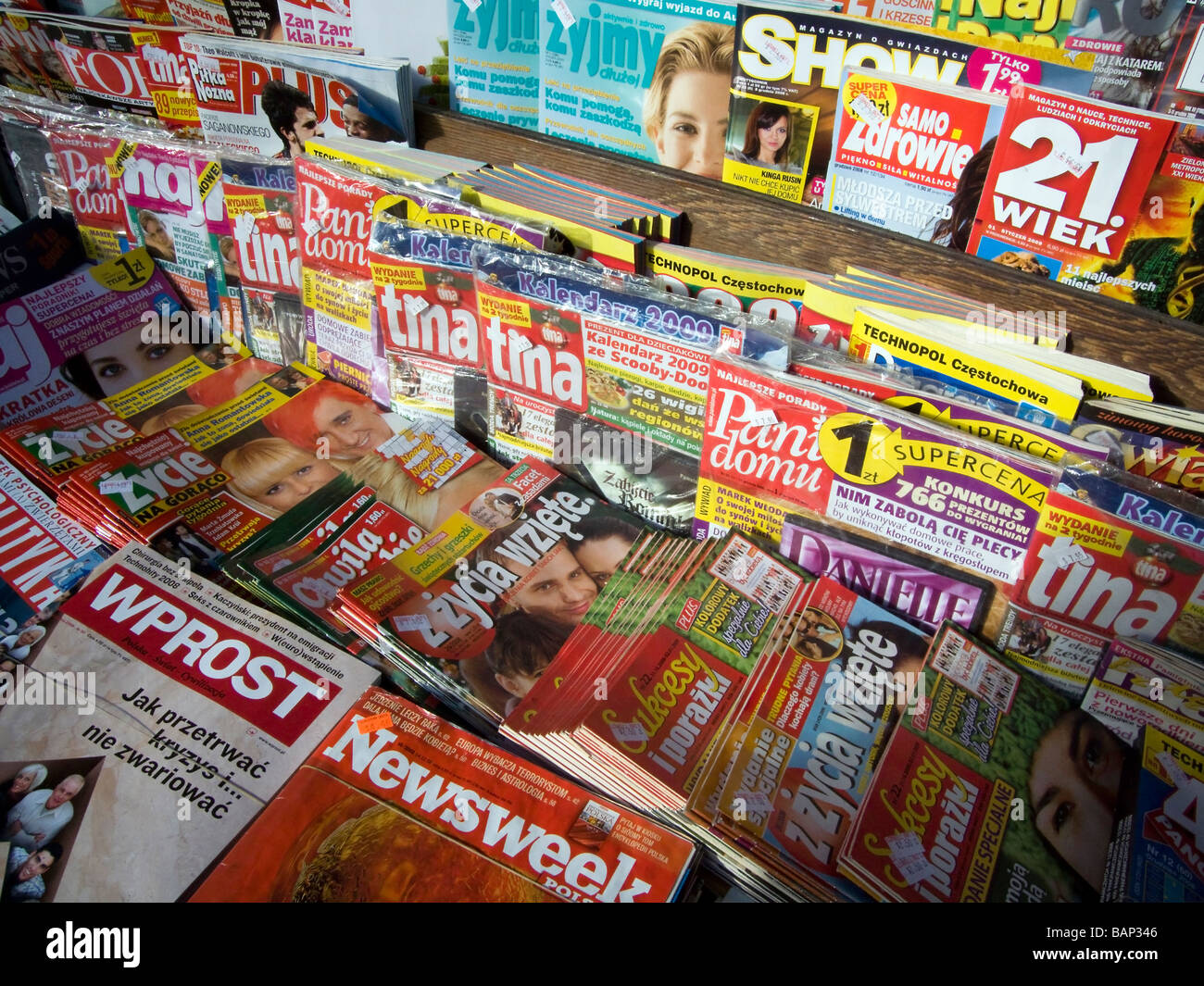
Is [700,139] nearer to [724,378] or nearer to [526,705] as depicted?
[724,378]

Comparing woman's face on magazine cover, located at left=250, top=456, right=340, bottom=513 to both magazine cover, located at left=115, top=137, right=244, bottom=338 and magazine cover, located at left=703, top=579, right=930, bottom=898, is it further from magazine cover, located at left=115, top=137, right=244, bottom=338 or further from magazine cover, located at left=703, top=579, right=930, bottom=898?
magazine cover, located at left=703, top=579, right=930, bottom=898

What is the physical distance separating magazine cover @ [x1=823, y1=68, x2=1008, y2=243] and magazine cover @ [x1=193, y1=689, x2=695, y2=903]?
3.54ft

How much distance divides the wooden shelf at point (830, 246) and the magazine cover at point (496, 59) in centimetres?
4

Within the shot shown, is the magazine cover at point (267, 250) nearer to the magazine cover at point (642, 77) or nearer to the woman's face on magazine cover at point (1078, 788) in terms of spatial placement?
the magazine cover at point (642, 77)

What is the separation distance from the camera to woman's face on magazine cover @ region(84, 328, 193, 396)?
1.96 metres

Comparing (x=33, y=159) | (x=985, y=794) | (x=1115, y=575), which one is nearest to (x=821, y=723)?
(x=985, y=794)

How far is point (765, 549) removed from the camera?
4.75 feet

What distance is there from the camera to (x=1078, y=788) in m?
1.17

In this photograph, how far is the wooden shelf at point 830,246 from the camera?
3.92 feet

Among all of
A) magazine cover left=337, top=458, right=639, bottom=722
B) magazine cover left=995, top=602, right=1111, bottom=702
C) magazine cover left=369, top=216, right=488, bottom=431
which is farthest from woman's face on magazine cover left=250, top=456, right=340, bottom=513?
magazine cover left=995, top=602, right=1111, bottom=702

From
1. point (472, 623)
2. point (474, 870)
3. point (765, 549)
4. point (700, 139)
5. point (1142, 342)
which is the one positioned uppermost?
point (700, 139)
